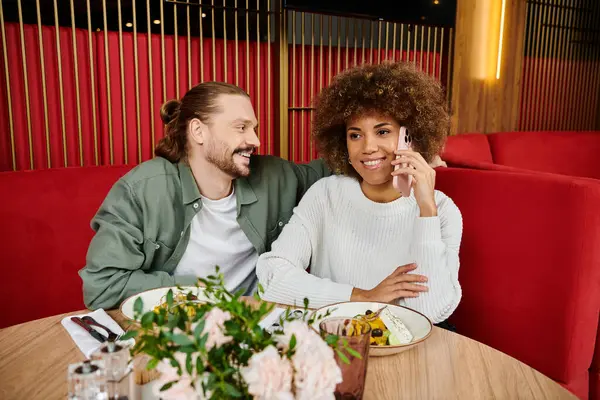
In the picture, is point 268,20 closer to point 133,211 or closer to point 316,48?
point 316,48

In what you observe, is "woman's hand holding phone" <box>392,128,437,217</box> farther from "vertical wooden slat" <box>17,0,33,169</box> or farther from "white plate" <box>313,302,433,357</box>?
"vertical wooden slat" <box>17,0,33,169</box>

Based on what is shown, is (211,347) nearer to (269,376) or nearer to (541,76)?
(269,376)

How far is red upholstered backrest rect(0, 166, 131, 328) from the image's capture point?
191cm

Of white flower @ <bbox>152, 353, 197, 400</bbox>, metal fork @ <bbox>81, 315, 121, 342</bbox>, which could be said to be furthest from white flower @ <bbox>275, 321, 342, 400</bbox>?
metal fork @ <bbox>81, 315, 121, 342</bbox>

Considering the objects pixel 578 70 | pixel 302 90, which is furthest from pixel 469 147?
pixel 578 70

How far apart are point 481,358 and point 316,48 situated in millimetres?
3672

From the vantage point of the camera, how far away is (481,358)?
1.04 metres

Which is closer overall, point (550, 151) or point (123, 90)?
point (123, 90)

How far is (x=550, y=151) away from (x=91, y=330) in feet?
14.5

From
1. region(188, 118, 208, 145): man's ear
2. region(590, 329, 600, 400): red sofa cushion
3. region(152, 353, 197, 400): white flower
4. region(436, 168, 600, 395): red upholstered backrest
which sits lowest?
region(590, 329, 600, 400): red sofa cushion

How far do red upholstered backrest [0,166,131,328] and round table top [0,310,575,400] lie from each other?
0.88 m

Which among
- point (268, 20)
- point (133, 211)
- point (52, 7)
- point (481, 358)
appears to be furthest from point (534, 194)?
point (52, 7)

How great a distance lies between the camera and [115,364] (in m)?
0.75

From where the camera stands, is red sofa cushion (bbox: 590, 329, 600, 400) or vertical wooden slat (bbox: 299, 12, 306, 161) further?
vertical wooden slat (bbox: 299, 12, 306, 161)
